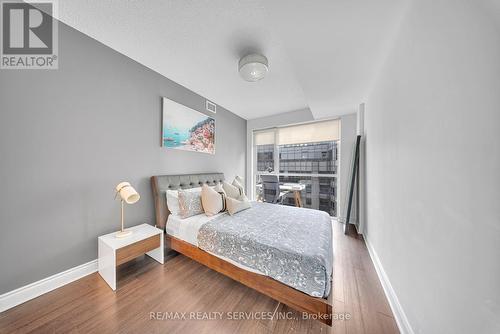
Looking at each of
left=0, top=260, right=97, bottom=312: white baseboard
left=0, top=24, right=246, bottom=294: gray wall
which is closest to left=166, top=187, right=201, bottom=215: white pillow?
left=0, top=24, right=246, bottom=294: gray wall

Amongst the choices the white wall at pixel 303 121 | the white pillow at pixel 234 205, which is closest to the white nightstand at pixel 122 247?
the white pillow at pixel 234 205

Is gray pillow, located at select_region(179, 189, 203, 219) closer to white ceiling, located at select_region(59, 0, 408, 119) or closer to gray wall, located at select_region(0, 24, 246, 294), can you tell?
gray wall, located at select_region(0, 24, 246, 294)

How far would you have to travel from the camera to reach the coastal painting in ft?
8.13

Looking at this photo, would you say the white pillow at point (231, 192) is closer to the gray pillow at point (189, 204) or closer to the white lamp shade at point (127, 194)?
the gray pillow at point (189, 204)

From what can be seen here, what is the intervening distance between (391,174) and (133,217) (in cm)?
298

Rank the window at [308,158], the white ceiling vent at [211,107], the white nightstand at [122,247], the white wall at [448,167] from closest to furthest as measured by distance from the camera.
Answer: the white wall at [448,167] < the white nightstand at [122,247] < the white ceiling vent at [211,107] < the window at [308,158]

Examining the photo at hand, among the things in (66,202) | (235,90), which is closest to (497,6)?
(235,90)

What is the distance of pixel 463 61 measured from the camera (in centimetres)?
71

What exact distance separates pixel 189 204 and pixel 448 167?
2.33 m

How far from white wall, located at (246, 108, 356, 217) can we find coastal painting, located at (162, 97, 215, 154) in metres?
1.40

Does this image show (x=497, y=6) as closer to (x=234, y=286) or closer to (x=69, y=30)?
(x=234, y=286)

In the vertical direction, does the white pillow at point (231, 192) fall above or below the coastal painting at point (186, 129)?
below

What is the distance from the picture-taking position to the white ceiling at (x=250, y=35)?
1.29m

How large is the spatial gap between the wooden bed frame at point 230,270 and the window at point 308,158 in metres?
2.02
